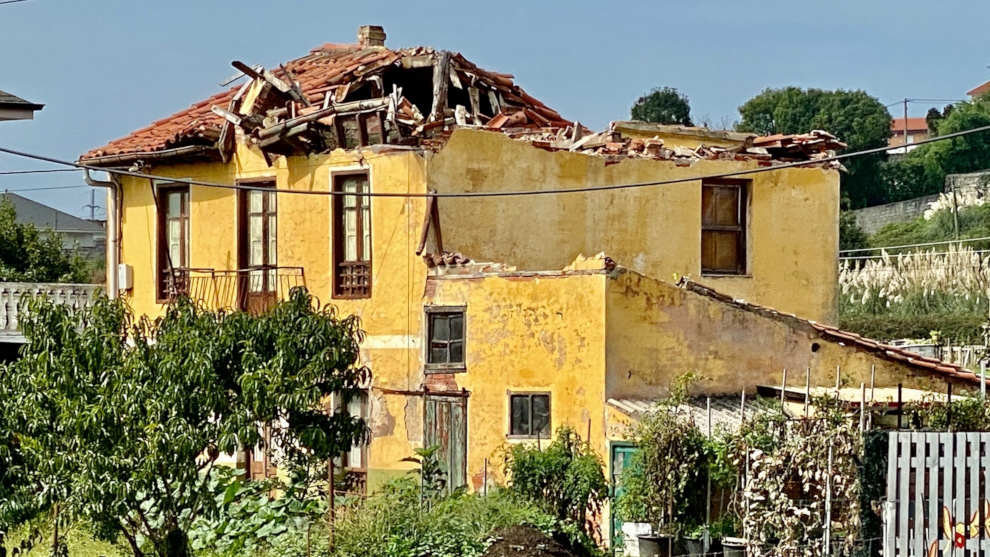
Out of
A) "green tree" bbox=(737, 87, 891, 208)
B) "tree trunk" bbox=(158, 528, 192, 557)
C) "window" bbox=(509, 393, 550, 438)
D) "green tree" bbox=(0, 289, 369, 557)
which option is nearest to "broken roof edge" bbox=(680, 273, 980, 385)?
"window" bbox=(509, 393, 550, 438)

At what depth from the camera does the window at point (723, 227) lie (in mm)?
27578

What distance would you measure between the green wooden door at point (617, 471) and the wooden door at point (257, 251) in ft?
24.9

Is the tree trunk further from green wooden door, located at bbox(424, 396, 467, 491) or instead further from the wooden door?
the wooden door

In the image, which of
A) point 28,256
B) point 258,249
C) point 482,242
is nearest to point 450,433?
point 482,242

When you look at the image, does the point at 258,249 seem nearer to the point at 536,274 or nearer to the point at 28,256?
the point at 536,274

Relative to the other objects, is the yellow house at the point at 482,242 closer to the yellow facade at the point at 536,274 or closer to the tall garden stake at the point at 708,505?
the yellow facade at the point at 536,274

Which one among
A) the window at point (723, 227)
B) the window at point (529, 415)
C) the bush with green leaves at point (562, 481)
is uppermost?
the window at point (723, 227)

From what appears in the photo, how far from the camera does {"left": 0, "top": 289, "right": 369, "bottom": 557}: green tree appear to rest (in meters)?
18.0

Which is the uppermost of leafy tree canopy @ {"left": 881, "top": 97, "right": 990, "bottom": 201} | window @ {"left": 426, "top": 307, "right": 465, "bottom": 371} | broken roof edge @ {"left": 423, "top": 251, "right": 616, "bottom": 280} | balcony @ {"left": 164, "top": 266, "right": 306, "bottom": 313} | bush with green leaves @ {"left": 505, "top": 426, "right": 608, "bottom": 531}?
leafy tree canopy @ {"left": 881, "top": 97, "right": 990, "bottom": 201}

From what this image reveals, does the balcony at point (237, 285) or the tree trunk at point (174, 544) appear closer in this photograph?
the tree trunk at point (174, 544)

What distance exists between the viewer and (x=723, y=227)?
27672 mm

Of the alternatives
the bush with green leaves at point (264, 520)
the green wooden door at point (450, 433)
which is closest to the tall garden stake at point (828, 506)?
the bush with green leaves at point (264, 520)

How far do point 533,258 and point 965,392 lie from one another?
6.88 m

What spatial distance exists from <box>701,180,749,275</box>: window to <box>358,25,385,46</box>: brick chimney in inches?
273
